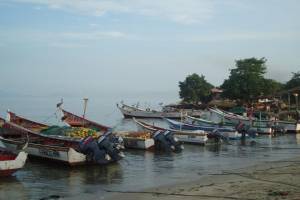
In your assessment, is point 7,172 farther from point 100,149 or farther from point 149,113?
point 149,113

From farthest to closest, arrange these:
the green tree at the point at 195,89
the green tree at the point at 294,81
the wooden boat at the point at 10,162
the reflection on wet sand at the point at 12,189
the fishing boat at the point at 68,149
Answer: the green tree at the point at 195,89 → the green tree at the point at 294,81 → the fishing boat at the point at 68,149 → the wooden boat at the point at 10,162 → the reflection on wet sand at the point at 12,189

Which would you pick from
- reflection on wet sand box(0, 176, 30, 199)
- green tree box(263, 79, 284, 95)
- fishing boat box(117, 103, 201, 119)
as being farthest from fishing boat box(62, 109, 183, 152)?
green tree box(263, 79, 284, 95)

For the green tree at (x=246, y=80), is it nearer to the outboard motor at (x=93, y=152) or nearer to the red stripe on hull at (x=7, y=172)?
the outboard motor at (x=93, y=152)

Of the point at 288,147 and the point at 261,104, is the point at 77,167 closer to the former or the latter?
the point at 288,147

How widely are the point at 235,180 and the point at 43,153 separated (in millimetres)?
11004

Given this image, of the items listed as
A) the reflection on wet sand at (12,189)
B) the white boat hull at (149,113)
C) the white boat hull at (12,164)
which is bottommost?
the reflection on wet sand at (12,189)

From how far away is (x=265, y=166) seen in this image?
22.6 m

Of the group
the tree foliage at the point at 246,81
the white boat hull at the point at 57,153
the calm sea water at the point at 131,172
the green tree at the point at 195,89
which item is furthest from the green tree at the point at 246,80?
the white boat hull at the point at 57,153

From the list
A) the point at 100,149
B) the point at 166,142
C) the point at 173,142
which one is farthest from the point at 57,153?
the point at 173,142

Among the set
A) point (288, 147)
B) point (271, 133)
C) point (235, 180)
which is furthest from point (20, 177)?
point (271, 133)

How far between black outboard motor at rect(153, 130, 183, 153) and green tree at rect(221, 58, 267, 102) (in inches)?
1725

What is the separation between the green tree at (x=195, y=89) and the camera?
92.2m

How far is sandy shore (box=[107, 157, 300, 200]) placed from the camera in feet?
45.7

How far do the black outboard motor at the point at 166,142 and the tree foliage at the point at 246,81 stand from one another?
43820 millimetres
